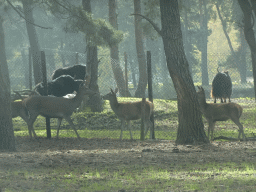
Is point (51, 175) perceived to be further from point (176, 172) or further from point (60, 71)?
point (60, 71)

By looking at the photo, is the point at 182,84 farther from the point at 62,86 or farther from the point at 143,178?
the point at 62,86

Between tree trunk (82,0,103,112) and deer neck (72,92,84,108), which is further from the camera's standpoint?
tree trunk (82,0,103,112)

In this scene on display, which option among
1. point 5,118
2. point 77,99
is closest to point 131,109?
point 77,99

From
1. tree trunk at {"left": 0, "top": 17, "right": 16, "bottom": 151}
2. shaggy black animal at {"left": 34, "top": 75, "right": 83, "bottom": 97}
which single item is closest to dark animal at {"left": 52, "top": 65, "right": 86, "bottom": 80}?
shaggy black animal at {"left": 34, "top": 75, "right": 83, "bottom": 97}

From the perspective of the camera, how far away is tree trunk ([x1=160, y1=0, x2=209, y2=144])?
382 inches

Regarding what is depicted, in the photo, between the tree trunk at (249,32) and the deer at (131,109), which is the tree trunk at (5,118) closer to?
the deer at (131,109)

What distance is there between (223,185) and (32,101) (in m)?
7.08

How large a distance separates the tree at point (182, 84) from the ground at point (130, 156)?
0.44 metres

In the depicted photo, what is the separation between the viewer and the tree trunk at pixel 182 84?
382 inches

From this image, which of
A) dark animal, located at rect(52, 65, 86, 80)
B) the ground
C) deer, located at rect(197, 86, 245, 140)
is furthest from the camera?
dark animal, located at rect(52, 65, 86, 80)

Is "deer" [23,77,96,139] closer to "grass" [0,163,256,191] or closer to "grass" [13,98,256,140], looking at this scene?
"grass" [13,98,256,140]

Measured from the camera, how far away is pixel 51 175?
20.6 ft

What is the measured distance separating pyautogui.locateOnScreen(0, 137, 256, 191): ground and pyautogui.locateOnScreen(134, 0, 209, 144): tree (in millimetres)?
443

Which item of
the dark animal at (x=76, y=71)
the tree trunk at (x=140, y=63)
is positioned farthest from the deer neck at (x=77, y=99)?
the tree trunk at (x=140, y=63)
